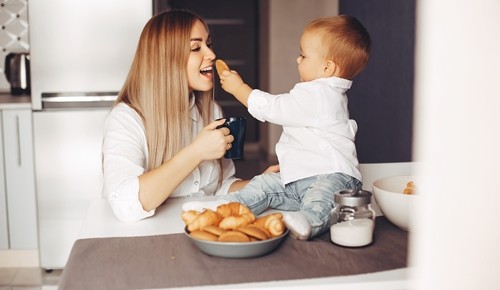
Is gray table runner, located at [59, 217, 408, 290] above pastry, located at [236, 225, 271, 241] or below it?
below

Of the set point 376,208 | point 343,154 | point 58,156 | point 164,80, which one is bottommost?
point 58,156

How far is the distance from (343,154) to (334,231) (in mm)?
379

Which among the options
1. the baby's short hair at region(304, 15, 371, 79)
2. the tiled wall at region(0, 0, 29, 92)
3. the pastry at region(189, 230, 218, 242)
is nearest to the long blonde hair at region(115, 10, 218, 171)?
the baby's short hair at region(304, 15, 371, 79)

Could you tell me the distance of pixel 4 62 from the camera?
3912 millimetres

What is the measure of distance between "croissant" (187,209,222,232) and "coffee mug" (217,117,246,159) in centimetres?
38

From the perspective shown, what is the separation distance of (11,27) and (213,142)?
288 cm

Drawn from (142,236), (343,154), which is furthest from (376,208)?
(142,236)

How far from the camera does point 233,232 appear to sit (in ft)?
3.81

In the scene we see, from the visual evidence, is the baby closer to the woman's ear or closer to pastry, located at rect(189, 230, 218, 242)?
the woman's ear

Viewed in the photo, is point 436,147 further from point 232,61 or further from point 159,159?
point 232,61

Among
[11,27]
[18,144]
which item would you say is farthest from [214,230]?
[11,27]

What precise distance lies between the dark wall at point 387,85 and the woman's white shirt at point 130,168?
180 cm

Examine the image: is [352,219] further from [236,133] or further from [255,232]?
[236,133]

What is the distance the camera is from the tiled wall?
3.92 metres
